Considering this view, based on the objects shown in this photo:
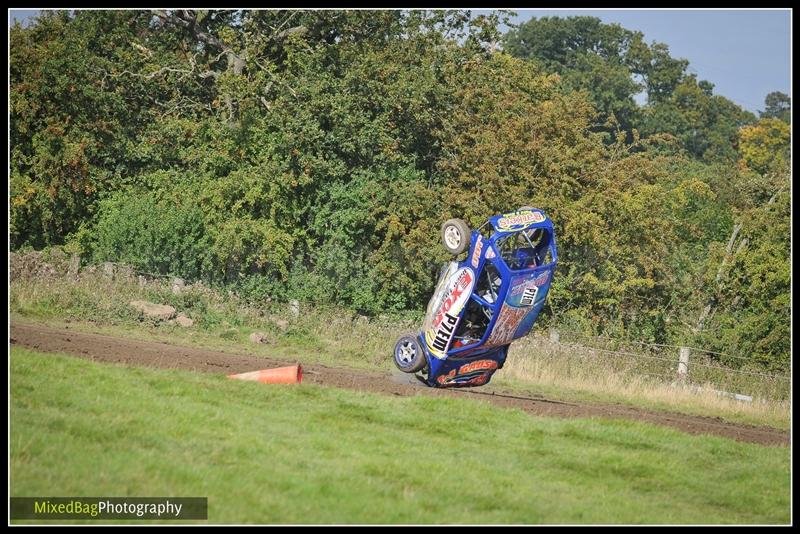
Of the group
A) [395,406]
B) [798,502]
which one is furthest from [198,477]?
[798,502]

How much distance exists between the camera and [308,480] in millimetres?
10984

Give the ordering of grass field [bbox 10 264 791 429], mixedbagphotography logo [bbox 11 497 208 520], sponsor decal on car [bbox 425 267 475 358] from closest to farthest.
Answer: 1. mixedbagphotography logo [bbox 11 497 208 520]
2. sponsor decal on car [bbox 425 267 475 358]
3. grass field [bbox 10 264 791 429]

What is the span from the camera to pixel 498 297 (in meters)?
17.7

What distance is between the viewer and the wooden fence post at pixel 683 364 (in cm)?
2645

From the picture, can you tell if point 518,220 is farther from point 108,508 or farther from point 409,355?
point 108,508

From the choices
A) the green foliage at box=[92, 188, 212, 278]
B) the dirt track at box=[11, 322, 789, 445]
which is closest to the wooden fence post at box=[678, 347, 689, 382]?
the dirt track at box=[11, 322, 789, 445]

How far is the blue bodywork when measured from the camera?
58.3 ft

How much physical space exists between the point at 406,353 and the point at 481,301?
6.43 ft

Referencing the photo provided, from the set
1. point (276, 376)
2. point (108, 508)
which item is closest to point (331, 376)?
point (276, 376)

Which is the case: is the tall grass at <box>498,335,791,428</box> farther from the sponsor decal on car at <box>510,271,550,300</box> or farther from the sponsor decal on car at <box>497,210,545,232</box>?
the sponsor decal on car at <box>497,210,545,232</box>

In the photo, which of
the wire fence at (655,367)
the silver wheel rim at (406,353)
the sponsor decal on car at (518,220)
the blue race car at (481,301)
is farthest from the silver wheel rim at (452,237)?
the wire fence at (655,367)

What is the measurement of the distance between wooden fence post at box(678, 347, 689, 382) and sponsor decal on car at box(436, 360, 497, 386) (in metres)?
8.85

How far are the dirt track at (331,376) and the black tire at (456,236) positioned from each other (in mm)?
2530
